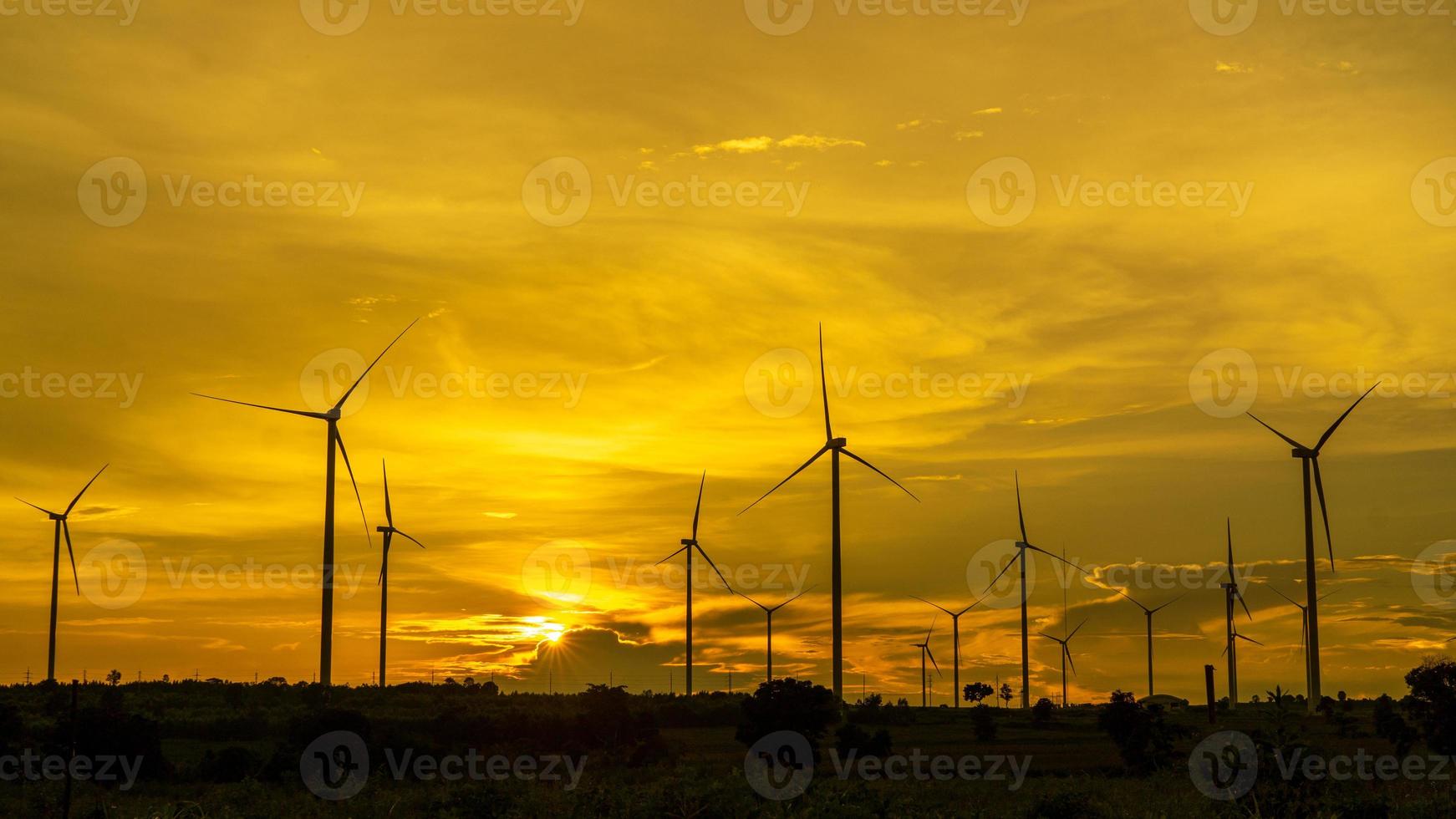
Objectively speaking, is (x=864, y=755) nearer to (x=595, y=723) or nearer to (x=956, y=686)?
(x=595, y=723)

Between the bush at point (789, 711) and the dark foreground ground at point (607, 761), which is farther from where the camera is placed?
the bush at point (789, 711)

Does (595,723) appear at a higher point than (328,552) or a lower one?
lower

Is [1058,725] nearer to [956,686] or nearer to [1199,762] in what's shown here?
[956,686]

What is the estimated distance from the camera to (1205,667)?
118562 millimetres

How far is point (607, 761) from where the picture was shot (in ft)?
258

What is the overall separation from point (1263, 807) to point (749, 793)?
1706 centimetres

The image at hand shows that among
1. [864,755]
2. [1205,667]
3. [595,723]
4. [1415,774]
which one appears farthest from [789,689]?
[1205,667]

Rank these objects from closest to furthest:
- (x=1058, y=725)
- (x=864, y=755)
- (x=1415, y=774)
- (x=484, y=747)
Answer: (x=1415, y=774) < (x=864, y=755) < (x=484, y=747) < (x=1058, y=725)

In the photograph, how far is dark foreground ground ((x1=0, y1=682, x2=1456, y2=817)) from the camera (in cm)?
4484

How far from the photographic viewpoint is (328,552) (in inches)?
4190

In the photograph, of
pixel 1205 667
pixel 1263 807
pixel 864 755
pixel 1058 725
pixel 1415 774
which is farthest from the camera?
pixel 1058 725

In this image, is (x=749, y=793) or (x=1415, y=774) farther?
(x=1415, y=774)

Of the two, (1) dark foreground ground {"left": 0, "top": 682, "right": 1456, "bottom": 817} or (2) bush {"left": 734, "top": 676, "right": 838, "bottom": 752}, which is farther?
(2) bush {"left": 734, "top": 676, "right": 838, "bottom": 752}

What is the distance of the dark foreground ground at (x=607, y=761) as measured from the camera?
44.8 meters
